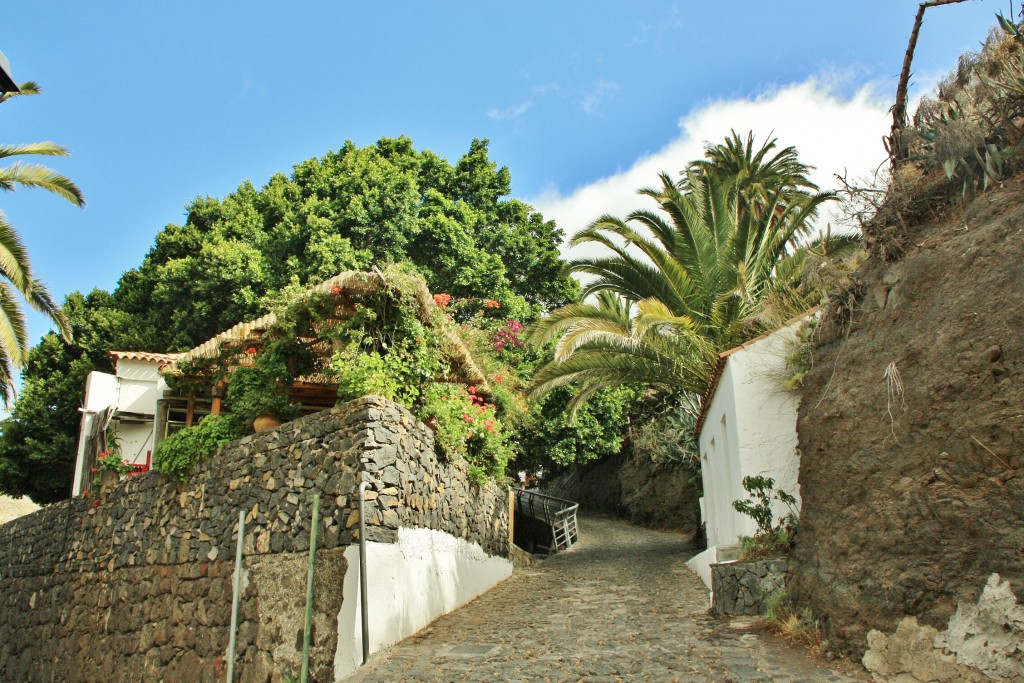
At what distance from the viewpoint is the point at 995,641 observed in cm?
574

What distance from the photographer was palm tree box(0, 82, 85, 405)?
13.0 metres

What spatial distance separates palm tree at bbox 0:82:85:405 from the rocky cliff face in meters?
12.4

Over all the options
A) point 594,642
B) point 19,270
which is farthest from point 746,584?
point 19,270

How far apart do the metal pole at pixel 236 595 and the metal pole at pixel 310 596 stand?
828 millimetres

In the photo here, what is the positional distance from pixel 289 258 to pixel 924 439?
1795cm

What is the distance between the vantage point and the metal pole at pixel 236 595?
28.2 ft

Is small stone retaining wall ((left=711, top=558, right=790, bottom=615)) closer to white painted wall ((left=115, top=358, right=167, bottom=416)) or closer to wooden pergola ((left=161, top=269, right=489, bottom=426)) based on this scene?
wooden pergola ((left=161, top=269, right=489, bottom=426))

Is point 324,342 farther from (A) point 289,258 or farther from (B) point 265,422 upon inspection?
(A) point 289,258

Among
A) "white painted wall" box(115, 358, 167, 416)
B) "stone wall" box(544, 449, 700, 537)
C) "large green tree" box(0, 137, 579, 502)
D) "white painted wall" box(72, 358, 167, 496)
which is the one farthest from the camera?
"stone wall" box(544, 449, 700, 537)

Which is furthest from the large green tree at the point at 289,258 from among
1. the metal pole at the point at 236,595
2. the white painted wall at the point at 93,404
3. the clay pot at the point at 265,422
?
the metal pole at the point at 236,595

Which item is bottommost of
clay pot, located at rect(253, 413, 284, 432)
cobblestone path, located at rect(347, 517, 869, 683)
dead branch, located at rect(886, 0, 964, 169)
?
cobblestone path, located at rect(347, 517, 869, 683)

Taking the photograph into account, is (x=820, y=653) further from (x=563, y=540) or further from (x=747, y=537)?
(x=563, y=540)

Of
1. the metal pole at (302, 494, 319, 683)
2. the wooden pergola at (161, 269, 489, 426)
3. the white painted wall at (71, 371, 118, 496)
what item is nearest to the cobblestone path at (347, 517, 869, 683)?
the metal pole at (302, 494, 319, 683)

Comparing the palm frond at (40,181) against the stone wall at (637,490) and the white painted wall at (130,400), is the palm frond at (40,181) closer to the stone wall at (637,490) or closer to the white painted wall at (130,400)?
the white painted wall at (130,400)
